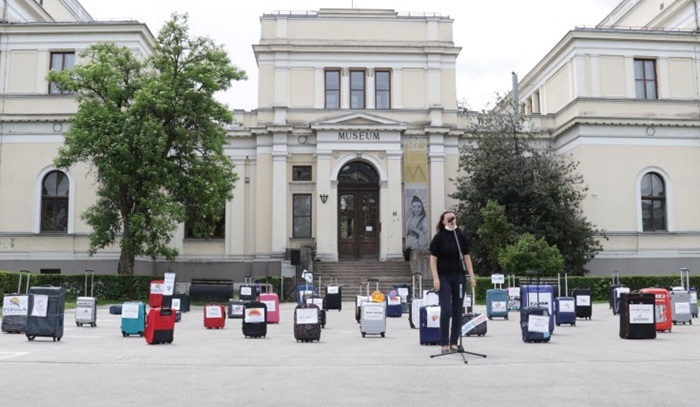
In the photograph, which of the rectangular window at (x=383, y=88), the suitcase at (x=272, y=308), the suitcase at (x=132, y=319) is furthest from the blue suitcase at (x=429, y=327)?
the rectangular window at (x=383, y=88)

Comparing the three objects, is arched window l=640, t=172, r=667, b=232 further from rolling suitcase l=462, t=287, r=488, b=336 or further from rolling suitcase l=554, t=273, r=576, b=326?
rolling suitcase l=462, t=287, r=488, b=336

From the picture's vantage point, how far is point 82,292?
28953 millimetres

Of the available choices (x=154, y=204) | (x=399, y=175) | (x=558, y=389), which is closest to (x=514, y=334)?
(x=558, y=389)

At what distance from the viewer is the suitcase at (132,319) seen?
15.2 meters

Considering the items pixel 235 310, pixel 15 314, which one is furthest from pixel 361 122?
pixel 15 314

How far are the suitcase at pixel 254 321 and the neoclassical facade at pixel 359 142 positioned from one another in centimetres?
2127

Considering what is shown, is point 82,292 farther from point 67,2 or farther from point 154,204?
point 67,2

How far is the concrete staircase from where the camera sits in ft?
109

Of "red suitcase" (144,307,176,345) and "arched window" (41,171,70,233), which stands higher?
"arched window" (41,171,70,233)

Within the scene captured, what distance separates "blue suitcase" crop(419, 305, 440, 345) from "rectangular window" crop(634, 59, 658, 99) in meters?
30.0

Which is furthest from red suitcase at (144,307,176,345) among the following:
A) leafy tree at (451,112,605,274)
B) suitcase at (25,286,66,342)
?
leafy tree at (451,112,605,274)

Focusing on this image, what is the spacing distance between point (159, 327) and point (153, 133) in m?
15.8

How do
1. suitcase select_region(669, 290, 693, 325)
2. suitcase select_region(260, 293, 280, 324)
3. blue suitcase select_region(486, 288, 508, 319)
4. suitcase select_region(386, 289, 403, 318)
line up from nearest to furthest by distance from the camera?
suitcase select_region(669, 290, 693, 325)
suitcase select_region(260, 293, 280, 324)
blue suitcase select_region(486, 288, 508, 319)
suitcase select_region(386, 289, 403, 318)

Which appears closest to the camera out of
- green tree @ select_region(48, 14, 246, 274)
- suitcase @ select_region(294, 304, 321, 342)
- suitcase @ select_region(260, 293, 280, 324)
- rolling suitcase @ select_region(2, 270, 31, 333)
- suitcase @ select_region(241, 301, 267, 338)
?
Result: suitcase @ select_region(294, 304, 321, 342)
